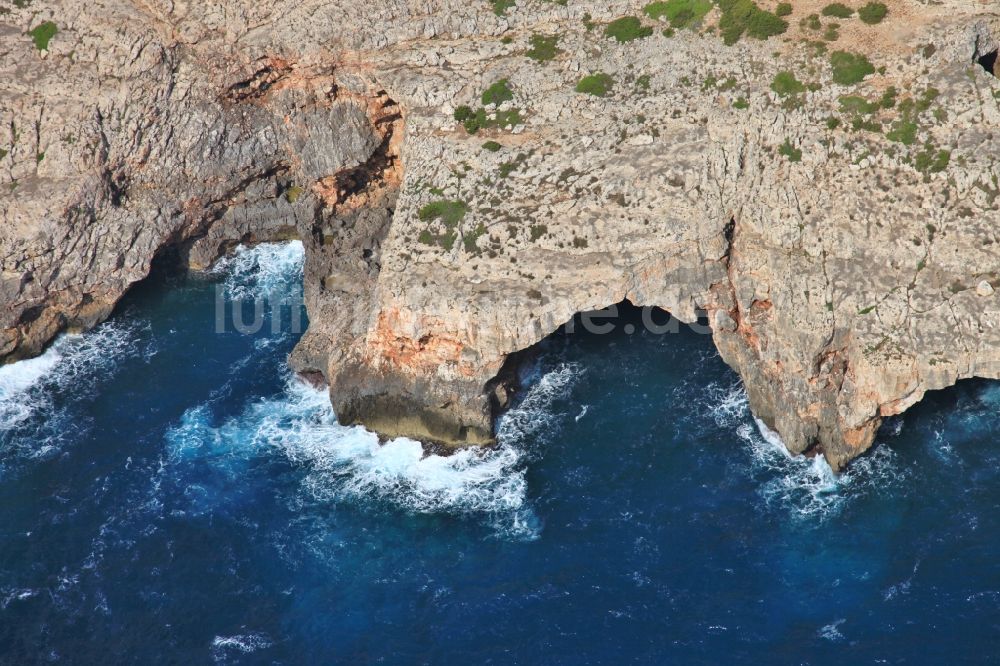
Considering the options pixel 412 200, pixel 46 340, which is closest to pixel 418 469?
pixel 412 200

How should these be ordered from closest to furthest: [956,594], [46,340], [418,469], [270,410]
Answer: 1. [956,594]
2. [418,469]
3. [270,410]
4. [46,340]

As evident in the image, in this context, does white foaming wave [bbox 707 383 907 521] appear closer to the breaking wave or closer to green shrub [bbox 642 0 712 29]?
green shrub [bbox 642 0 712 29]

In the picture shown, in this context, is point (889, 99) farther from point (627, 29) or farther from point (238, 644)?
point (238, 644)

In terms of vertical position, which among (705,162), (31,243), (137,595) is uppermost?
(705,162)

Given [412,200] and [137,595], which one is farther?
[412,200]

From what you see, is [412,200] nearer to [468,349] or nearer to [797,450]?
A: [468,349]

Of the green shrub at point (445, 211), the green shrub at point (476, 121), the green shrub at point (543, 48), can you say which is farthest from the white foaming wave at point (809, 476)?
the green shrub at point (543, 48)

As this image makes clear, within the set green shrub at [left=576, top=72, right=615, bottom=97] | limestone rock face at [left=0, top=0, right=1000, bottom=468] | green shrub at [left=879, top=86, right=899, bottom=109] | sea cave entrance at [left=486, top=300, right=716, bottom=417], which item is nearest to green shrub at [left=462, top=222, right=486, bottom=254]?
limestone rock face at [left=0, top=0, right=1000, bottom=468]

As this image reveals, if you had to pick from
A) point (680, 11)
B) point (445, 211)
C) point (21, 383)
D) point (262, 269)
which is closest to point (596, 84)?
point (680, 11)
